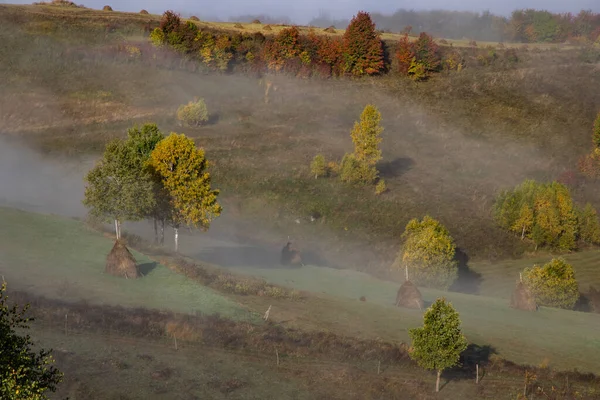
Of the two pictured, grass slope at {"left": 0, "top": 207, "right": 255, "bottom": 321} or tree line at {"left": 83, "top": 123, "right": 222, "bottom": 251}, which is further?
tree line at {"left": 83, "top": 123, "right": 222, "bottom": 251}

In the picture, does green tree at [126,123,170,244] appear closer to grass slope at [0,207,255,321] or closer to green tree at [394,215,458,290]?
grass slope at [0,207,255,321]

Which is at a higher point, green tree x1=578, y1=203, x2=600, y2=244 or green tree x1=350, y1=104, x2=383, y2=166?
green tree x1=350, y1=104, x2=383, y2=166

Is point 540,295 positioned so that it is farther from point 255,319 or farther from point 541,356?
point 255,319

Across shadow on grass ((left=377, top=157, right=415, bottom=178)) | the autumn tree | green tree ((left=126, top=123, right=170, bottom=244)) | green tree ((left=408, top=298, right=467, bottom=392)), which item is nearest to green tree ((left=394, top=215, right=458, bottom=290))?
green tree ((left=126, top=123, right=170, bottom=244))

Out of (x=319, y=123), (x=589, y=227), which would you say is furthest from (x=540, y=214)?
(x=319, y=123)

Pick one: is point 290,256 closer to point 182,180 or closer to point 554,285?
point 182,180

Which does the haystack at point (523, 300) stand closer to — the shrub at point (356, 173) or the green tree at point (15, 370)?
the green tree at point (15, 370)
